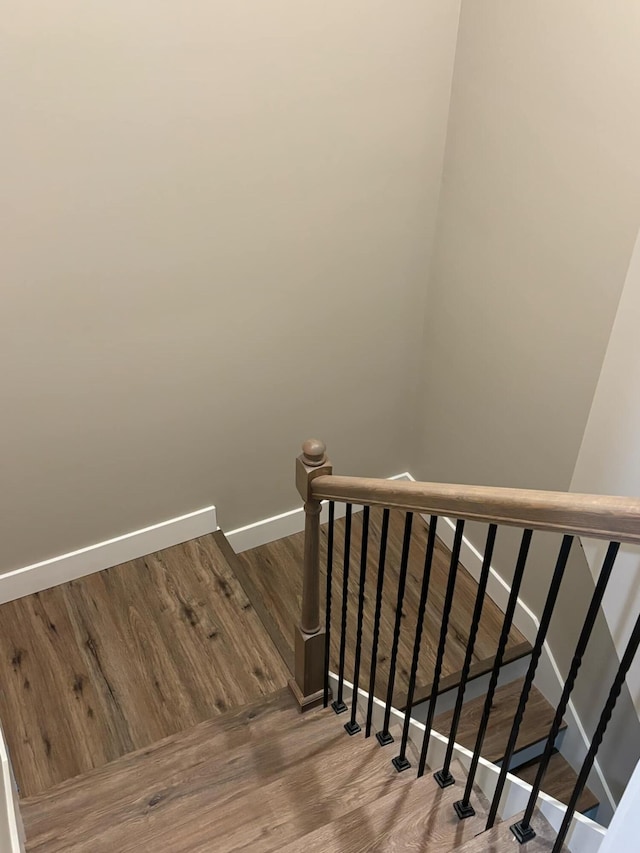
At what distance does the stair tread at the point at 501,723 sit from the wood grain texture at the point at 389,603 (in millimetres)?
178

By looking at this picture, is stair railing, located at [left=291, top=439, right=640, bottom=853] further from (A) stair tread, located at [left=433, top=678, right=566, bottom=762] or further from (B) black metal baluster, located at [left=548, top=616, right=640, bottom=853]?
(A) stair tread, located at [left=433, top=678, right=566, bottom=762]

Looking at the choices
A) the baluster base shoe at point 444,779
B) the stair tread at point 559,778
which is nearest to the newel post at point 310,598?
the baluster base shoe at point 444,779

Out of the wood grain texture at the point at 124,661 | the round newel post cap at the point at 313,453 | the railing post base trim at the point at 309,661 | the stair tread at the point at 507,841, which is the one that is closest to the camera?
the stair tread at the point at 507,841

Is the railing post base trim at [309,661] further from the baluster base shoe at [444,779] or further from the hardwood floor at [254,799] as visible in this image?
the baluster base shoe at [444,779]

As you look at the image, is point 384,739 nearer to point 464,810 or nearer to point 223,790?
point 464,810

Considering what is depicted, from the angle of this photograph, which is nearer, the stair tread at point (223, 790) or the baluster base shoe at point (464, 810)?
the baluster base shoe at point (464, 810)

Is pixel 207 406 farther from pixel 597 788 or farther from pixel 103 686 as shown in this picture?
pixel 597 788

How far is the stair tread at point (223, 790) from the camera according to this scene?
1983 millimetres

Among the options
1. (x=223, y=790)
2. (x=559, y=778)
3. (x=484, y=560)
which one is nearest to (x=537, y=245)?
(x=484, y=560)

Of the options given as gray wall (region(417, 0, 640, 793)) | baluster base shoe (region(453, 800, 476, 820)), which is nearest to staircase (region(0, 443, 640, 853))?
baluster base shoe (region(453, 800, 476, 820))

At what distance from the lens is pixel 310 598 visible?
2211mm

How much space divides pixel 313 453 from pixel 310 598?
0.54 metres

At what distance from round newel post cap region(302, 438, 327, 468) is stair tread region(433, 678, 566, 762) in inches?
62.3

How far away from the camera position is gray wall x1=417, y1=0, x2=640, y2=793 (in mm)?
2078
